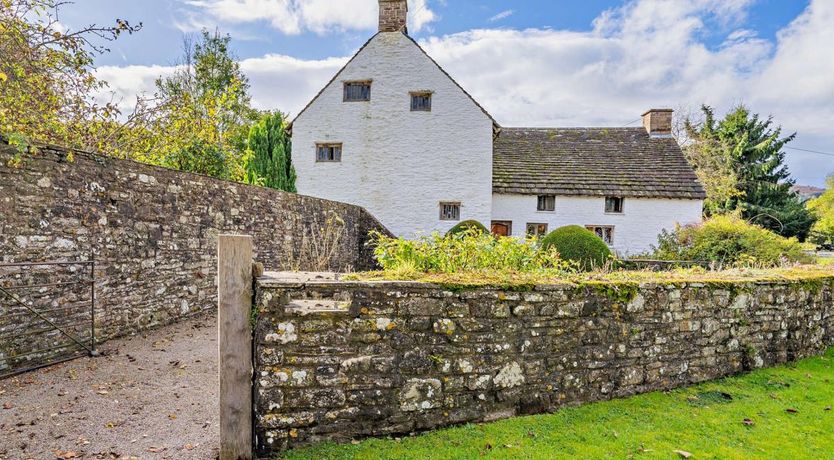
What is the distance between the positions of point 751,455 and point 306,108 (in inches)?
739

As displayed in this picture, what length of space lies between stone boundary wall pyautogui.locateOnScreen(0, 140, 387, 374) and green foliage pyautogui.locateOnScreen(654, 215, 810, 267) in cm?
1323

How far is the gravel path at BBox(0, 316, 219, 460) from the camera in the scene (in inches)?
145

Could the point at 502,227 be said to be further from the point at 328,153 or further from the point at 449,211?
the point at 328,153

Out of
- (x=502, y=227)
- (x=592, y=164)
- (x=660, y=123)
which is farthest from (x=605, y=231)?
(x=660, y=123)

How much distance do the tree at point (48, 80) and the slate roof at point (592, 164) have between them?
1494 cm

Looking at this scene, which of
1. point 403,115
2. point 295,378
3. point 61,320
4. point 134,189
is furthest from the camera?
point 403,115

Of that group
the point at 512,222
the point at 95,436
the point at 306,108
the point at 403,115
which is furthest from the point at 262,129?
the point at 95,436

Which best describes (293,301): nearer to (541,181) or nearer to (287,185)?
(287,185)

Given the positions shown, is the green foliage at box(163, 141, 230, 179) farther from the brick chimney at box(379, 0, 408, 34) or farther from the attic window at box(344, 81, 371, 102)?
the brick chimney at box(379, 0, 408, 34)

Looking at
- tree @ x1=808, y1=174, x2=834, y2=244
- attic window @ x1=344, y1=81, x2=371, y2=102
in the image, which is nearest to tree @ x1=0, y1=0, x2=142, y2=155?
attic window @ x1=344, y1=81, x2=371, y2=102

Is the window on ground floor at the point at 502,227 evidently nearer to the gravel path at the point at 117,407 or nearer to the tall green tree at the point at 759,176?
the gravel path at the point at 117,407

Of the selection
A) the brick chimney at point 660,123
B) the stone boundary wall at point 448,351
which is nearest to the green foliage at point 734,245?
the brick chimney at point 660,123

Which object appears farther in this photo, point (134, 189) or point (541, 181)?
point (541, 181)

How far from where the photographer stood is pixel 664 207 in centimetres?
1905
